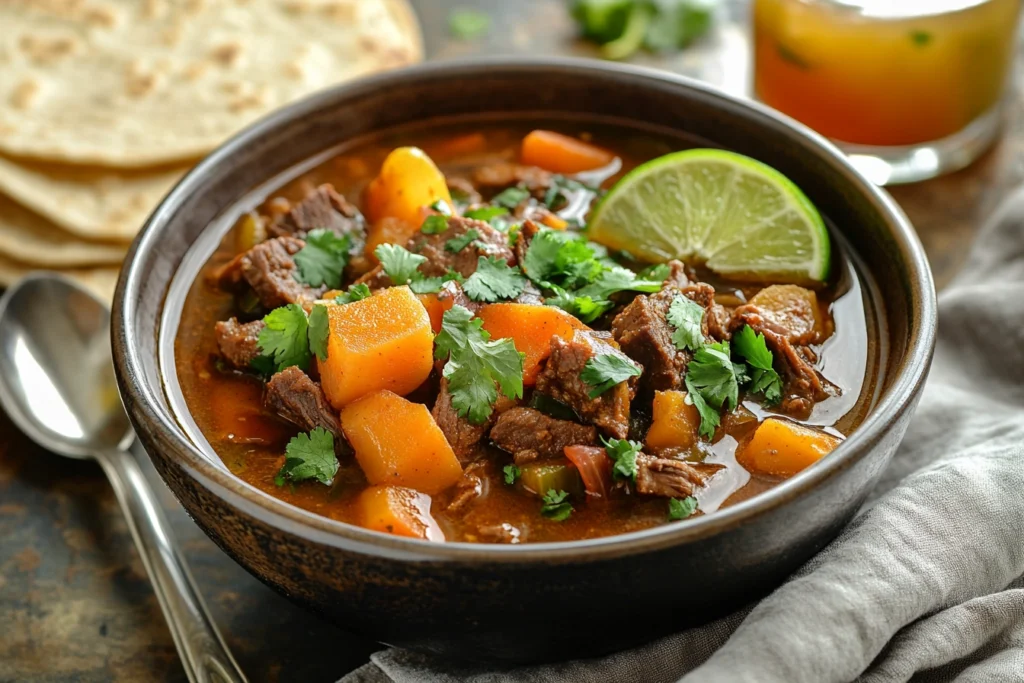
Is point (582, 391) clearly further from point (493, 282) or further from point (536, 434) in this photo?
point (493, 282)

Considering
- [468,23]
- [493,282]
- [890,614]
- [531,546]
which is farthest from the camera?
[468,23]


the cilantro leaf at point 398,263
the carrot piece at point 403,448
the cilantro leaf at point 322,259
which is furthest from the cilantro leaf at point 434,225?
the carrot piece at point 403,448

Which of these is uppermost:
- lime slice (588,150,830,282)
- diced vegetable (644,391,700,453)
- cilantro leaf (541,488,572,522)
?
lime slice (588,150,830,282)

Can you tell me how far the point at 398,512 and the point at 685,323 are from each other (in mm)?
907

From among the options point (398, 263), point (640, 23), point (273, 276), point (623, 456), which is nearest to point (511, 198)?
point (398, 263)

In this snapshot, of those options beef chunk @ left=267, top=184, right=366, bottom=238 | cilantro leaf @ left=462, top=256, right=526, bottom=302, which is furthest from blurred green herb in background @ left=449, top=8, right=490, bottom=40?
cilantro leaf @ left=462, top=256, right=526, bottom=302

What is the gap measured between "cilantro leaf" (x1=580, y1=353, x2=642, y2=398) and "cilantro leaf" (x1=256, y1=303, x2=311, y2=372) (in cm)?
77

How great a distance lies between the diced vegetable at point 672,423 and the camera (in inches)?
114

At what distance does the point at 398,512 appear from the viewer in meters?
2.71

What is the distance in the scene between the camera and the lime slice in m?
3.46

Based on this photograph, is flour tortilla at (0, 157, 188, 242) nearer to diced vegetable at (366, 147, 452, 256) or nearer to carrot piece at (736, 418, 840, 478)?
diced vegetable at (366, 147, 452, 256)

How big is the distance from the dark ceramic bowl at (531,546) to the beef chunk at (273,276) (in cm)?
29

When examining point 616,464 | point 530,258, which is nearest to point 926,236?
point 530,258

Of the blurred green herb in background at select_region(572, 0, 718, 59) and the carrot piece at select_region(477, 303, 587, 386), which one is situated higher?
the blurred green herb in background at select_region(572, 0, 718, 59)
